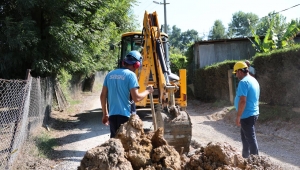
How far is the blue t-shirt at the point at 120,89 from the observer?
496cm

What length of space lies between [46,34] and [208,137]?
6279mm

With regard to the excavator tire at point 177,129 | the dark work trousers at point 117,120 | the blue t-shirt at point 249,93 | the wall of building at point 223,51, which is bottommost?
the excavator tire at point 177,129

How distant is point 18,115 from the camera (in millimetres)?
6543

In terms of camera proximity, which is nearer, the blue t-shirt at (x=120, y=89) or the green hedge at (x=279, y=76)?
the blue t-shirt at (x=120, y=89)

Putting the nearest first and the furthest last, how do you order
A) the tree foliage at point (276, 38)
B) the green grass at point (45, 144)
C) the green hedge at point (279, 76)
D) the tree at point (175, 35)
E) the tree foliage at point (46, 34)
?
the green grass at point (45, 144)
the tree foliage at point (46, 34)
the green hedge at point (279, 76)
the tree foliage at point (276, 38)
the tree at point (175, 35)

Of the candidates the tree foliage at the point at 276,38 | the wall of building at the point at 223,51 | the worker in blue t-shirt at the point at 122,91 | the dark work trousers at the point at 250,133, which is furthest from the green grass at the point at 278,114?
the wall of building at the point at 223,51

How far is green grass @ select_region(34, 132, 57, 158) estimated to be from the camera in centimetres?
805

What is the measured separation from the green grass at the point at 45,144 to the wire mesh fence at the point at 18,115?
12.8 inches

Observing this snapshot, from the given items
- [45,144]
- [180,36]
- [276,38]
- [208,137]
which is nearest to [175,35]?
[180,36]

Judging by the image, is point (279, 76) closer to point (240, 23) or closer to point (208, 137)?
point (208, 137)

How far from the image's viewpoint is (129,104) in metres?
5.15

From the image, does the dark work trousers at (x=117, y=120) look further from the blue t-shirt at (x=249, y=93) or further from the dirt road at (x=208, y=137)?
the dirt road at (x=208, y=137)

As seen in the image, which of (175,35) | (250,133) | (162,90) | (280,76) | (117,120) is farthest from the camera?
(175,35)

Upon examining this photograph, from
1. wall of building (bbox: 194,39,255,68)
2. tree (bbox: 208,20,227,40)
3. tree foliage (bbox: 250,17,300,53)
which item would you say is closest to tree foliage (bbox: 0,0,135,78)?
tree foliage (bbox: 250,17,300,53)
